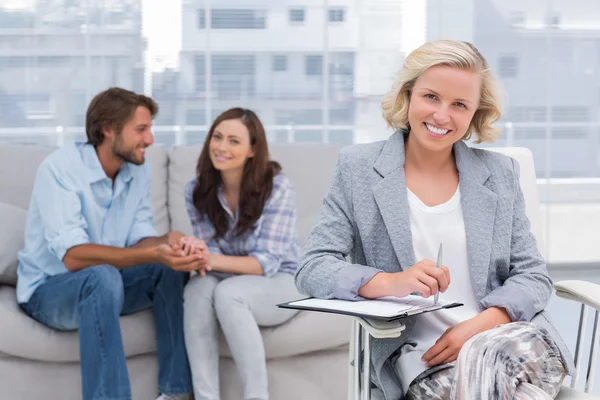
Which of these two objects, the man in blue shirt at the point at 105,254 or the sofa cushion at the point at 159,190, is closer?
the man in blue shirt at the point at 105,254

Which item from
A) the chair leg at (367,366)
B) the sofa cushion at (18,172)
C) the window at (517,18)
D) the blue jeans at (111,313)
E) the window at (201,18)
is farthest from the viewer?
the window at (517,18)

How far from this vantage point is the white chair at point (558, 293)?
1472 mm

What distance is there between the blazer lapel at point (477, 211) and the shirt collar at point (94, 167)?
56.3 inches

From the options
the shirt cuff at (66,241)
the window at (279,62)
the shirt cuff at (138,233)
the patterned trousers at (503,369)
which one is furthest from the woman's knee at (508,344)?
the window at (279,62)

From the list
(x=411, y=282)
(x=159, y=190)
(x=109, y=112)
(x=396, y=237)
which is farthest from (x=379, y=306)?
(x=159, y=190)

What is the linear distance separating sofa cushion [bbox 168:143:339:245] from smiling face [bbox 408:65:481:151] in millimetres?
1505

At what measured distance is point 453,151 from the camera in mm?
1810

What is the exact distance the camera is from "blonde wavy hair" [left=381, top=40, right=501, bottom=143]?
1676mm

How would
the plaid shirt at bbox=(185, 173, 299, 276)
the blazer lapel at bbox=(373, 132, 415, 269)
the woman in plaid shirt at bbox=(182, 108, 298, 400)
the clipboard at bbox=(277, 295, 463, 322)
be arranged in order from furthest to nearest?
the plaid shirt at bbox=(185, 173, 299, 276) → the woman in plaid shirt at bbox=(182, 108, 298, 400) → the blazer lapel at bbox=(373, 132, 415, 269) → the clipboard at bbox=(277, 295, 463, 322)

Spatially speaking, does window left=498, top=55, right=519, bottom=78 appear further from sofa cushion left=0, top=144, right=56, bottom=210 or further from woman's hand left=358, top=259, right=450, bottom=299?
woman's hand left=358, top=259, right=450, bottom=299

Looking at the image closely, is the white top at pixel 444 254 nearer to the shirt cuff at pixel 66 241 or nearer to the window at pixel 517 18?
the shirt cuff at pixel 66 241

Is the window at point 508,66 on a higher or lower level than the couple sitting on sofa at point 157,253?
higher

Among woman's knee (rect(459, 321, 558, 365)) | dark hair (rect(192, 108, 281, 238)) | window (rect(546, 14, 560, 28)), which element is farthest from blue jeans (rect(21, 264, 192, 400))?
window (rect(546, 14, 560, 28))

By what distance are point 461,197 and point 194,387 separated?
1.26m
